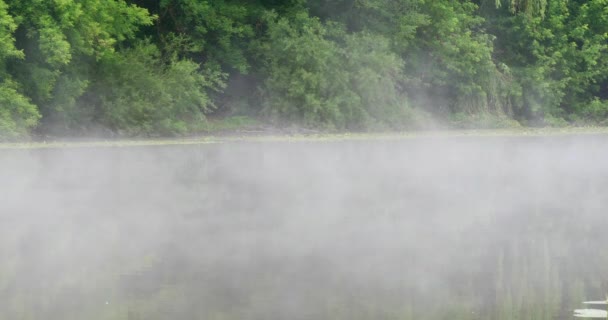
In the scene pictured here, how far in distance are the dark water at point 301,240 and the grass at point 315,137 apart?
7293 millimetres

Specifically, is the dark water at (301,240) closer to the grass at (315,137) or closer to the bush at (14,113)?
the bush at (14,113)

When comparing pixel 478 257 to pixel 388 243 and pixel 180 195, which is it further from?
pixel 180 195

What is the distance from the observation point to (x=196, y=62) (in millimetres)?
41000

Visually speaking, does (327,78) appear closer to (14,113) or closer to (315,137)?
(315,137)

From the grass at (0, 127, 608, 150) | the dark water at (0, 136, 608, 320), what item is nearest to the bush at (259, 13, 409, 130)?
the grass at (0, 127, 608, 150)

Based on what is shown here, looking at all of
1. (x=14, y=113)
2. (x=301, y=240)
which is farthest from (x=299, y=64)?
(x=301, y=240)

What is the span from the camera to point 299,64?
40.4 metres

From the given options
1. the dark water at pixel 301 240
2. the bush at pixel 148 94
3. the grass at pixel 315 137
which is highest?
the dark water at pixel 301 240

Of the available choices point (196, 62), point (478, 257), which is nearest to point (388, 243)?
point (478, 257)

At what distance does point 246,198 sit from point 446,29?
89.3 feet

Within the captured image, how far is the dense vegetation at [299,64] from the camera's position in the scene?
33.8m

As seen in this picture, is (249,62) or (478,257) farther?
(249,62)

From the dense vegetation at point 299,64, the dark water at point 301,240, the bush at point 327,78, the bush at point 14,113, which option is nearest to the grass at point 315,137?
the bush at point 14,113

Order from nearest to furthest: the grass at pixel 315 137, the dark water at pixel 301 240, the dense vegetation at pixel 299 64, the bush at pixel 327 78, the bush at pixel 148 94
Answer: the dark water at pixel 301 240, the grass at pixel 315 137, the dense vegetation at pixel 299 64, the bush at pixel 148 94, the bush at pixel 327 78
